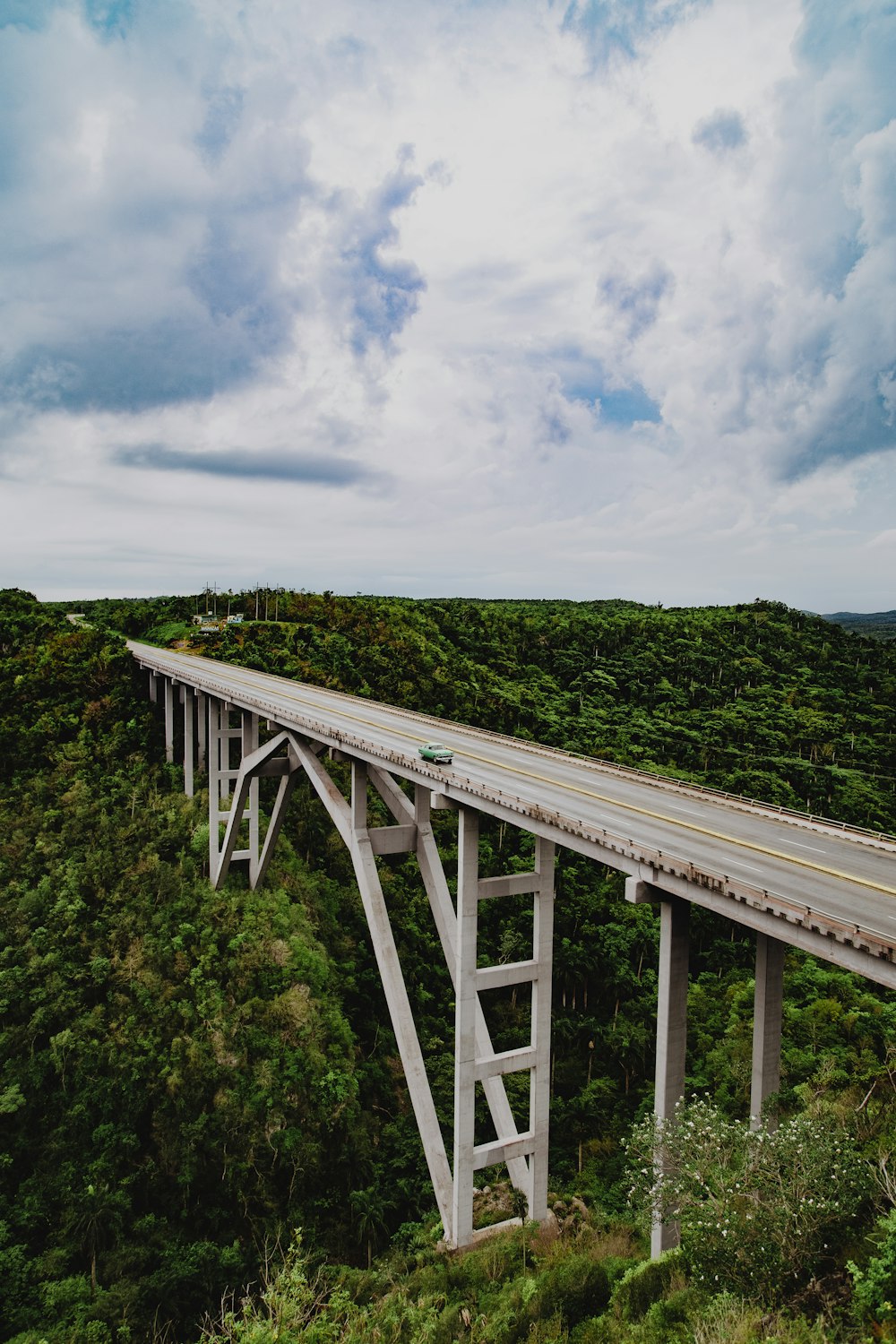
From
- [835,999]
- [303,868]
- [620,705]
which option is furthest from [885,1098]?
[620,705]

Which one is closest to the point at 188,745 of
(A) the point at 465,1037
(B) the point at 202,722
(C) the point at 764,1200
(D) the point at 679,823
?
(B) the point at 202,722

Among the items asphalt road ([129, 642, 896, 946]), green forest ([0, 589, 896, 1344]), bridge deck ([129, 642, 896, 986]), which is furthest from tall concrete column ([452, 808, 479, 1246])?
Result: asphalt road ([129, 642, 896, 946])

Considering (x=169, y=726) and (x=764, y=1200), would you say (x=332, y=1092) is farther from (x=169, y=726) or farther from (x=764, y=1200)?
(x=169, y=726)

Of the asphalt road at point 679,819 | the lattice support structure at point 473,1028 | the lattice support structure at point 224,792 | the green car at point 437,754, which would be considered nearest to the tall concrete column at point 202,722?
the lattice support structure at point 224,792

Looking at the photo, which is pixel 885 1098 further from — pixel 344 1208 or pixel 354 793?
pixel 344 1208

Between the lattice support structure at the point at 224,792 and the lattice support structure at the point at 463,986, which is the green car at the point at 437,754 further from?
the lattice support structure at the point at 224,792

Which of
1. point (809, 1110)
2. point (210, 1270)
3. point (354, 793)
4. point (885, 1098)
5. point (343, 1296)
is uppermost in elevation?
point (354, 793)

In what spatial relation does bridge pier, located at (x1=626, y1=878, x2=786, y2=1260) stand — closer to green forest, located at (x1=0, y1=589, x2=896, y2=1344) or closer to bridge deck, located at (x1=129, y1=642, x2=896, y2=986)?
green forest, located at (x1=0, y1=589, x2=896, y2=1344)
